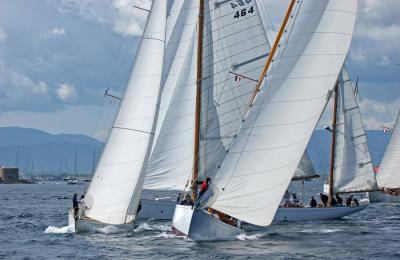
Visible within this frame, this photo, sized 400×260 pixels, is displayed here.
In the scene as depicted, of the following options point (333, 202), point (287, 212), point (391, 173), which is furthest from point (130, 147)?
point (391, 173)

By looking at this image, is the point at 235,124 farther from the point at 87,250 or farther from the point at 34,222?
the point at 34,222

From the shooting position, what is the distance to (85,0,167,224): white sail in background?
131 ft

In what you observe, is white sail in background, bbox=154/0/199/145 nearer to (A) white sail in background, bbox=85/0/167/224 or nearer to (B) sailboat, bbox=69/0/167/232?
(B) sailboat, bbox=69/0/167/232

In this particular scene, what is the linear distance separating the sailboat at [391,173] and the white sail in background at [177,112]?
4092 cm

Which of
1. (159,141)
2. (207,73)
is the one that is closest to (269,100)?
(207,73)

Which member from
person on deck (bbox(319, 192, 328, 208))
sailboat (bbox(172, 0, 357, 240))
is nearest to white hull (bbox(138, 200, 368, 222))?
person on deck (bbox(319, 192, 328, 208))

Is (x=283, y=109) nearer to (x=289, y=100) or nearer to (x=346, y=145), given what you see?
(x=289, y=100)

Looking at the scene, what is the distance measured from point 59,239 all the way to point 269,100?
1381cm

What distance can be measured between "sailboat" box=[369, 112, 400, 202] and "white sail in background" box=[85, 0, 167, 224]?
150ft

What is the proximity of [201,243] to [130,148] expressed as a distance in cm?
691

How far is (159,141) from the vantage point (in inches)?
1783

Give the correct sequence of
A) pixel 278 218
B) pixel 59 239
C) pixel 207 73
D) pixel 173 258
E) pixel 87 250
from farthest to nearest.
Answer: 1. pixel 278 218
2. pixel 207 73
3. pixel 59 239
4. pixel 87 250
5. pixel 173 258

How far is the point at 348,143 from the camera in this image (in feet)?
191

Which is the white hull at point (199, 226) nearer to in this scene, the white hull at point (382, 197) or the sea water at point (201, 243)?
the sea water at point (201, 243)
